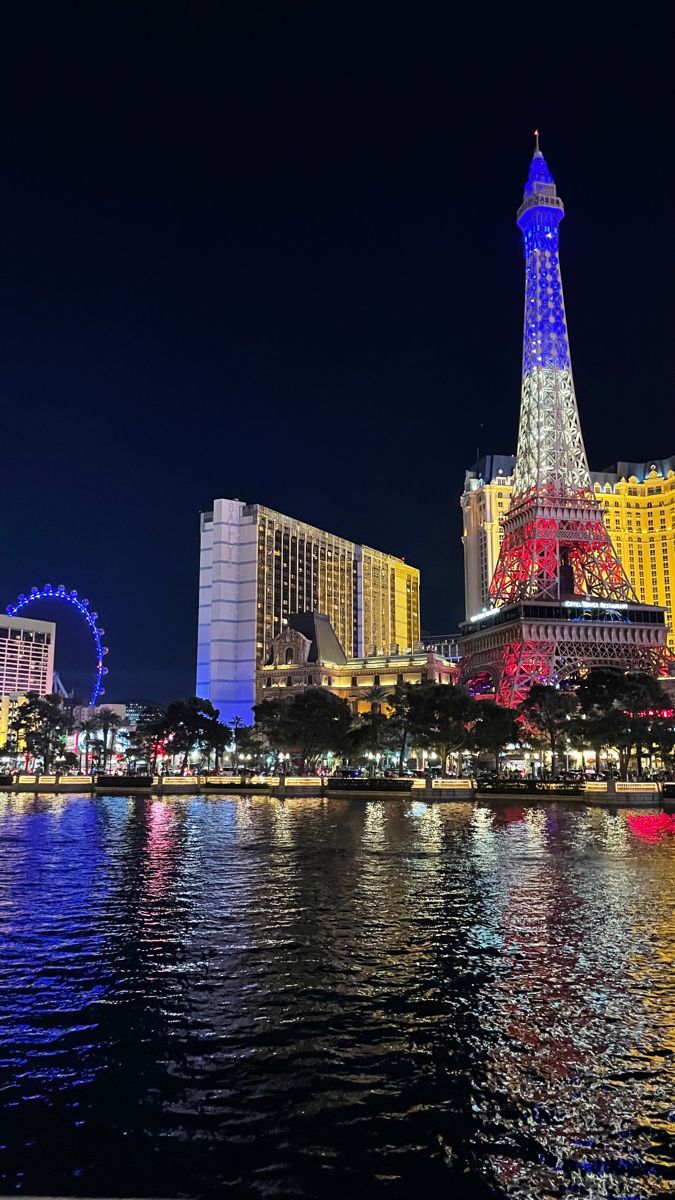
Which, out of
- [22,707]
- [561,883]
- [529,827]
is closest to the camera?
[561,883]

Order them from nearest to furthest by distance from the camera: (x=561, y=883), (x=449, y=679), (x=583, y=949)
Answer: (x=583, y=949) → (x=561, y=883) → (x=449, y=679)

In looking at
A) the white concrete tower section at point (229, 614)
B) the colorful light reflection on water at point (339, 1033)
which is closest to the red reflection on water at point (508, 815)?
the colorful light reflection on water at point (339, 1033)

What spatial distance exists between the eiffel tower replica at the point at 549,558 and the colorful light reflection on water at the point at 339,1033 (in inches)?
3439

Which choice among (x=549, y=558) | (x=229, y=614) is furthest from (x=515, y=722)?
(x=229, y=614)

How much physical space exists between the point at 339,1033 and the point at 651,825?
146 ft

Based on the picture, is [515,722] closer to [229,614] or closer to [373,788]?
[373,788]

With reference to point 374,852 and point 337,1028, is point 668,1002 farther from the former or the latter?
point 374,852

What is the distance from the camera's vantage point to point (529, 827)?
167 feet

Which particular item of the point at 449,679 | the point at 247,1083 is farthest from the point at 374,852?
the point at 449,679

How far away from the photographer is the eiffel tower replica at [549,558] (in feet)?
382

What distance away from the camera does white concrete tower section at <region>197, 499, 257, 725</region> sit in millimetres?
178875

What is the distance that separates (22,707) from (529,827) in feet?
319

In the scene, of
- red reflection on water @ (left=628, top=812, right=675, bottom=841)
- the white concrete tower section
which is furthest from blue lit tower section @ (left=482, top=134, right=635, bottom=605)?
the white concrete tower section

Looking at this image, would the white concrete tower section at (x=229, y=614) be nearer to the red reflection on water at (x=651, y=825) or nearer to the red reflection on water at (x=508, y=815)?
the red reflection on water at (x=508, y=815)
